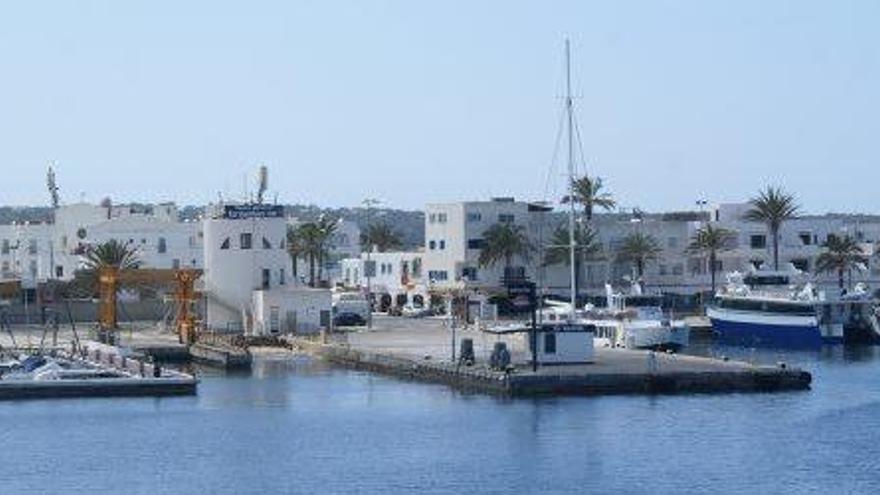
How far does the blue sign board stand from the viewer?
103m

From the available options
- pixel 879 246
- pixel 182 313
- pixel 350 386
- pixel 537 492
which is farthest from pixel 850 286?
pixel 537 492

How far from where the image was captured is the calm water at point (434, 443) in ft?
172

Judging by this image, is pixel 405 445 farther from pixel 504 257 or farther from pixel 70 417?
pixel 504 257

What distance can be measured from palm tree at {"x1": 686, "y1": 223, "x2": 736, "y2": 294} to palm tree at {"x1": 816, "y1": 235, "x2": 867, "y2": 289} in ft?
18.6

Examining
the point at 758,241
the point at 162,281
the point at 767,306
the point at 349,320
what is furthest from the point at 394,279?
the point at 767,306

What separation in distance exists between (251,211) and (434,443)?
147 feet

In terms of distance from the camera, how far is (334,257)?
159625mm

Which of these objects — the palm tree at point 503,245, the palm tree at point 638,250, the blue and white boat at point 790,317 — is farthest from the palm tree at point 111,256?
the blue and white boat at point 790,317

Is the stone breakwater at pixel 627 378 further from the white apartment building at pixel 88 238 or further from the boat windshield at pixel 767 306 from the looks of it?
the white apartment building at pixel 88 238

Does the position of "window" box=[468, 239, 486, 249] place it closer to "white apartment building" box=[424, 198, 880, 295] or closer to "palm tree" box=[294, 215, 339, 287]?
"white apartment building" box=[424, 198, 880, 295]

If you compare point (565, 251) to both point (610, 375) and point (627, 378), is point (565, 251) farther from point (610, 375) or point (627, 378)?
point (610, 375)

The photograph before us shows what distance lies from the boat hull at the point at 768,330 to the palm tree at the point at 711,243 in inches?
631

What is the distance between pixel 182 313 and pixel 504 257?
32234 millimetres

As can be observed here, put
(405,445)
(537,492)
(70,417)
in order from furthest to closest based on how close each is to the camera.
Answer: (70,417) < (405,445) < (537,492)
